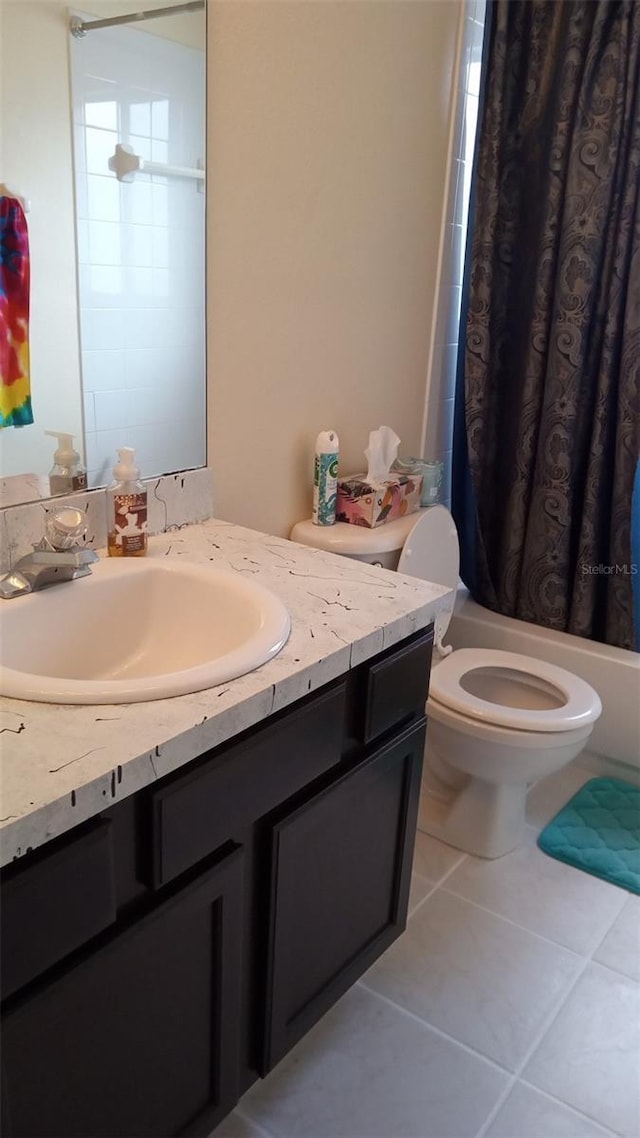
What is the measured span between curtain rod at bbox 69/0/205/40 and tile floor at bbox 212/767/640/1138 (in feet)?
5.51

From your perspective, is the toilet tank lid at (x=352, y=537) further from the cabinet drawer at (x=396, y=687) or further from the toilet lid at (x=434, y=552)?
the cabinet drawer at (x=396, y=687)

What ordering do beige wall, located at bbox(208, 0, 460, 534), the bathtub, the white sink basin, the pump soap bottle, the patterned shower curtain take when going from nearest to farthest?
the white sink basin → the pump soap bottle → beige wall, located at bbox(208, 0, 460, 534) → the patterned shower curtain → the bathtub

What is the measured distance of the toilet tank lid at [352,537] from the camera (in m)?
1.79

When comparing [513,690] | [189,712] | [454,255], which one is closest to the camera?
[189,712]

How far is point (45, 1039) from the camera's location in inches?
34.0

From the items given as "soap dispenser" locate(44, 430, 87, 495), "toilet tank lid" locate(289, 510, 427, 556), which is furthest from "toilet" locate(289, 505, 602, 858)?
"soap dispenser" locate(44, 430, 87, 495)

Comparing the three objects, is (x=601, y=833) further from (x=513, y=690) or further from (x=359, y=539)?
(x=359, y=539)

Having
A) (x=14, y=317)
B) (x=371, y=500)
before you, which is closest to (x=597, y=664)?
(x=371, y=500)

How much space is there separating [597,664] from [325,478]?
98 centimetres

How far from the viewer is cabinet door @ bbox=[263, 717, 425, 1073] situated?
119 cm

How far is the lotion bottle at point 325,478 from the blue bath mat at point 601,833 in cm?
97

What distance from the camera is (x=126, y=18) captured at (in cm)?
128

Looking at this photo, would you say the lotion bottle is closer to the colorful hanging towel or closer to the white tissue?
the white tissue

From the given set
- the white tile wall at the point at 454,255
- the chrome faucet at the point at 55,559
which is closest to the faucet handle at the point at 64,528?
the chrome faucet at the point at 55,559
